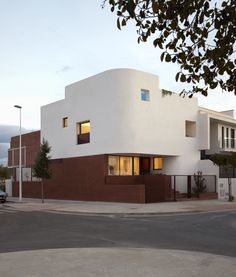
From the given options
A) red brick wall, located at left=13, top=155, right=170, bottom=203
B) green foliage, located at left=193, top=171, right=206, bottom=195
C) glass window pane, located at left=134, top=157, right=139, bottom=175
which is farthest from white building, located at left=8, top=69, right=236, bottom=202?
green foliage, located at left=193, top=171, right=206, bottom=195

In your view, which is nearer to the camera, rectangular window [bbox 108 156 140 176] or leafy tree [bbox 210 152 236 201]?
leafy tree [bbox 210 152 236 201]

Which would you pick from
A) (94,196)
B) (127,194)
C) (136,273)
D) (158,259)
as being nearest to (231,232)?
(158,259)

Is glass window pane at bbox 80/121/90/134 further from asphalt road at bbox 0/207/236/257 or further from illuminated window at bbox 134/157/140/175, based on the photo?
asphalt road at bbox 0/207/236/257

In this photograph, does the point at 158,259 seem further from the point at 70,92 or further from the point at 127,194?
the point at 70,92

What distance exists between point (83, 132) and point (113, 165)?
4.25 meters

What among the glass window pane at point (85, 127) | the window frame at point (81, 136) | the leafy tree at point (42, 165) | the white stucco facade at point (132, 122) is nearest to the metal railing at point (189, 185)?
the white stucco facade at point (132, 122)

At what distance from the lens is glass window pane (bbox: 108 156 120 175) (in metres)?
34.8

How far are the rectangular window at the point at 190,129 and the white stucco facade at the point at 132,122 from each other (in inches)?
4.7

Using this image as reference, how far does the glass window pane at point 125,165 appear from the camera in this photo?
35.8m

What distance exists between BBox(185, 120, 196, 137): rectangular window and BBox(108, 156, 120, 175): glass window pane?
25.9 ft

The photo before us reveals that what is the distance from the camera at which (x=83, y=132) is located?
123 ft

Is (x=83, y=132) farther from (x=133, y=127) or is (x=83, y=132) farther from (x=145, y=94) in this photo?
(x=145, y=94)

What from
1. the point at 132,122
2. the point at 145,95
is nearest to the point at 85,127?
the point at 132,122

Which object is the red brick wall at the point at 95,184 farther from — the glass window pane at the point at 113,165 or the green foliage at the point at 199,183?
the green foliage at the point at 199,183
